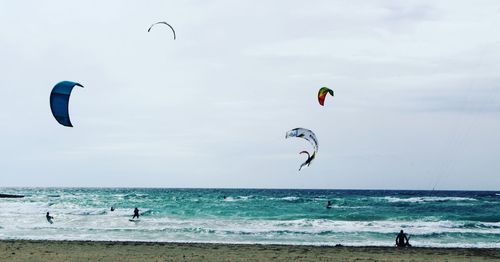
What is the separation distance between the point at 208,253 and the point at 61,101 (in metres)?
5.41

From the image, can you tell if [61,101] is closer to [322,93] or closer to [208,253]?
[208,253]

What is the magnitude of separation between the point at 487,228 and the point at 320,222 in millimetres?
7957

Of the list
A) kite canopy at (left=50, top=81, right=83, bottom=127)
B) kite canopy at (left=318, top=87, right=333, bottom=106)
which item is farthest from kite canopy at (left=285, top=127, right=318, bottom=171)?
kite canopy at (left=50, top=81, right=83, bottom=127)

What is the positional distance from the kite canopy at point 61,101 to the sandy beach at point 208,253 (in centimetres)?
333

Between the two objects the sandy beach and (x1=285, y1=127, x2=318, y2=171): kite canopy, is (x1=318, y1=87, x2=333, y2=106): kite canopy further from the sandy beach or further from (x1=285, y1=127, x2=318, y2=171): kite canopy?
the sandy beach

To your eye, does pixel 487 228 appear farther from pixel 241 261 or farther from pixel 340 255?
pixel 241 261

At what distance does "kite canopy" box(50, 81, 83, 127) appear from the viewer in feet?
47.0

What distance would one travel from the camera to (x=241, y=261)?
14164mm

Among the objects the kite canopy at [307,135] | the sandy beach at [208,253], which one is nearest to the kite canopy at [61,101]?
the sandy beach at [208,253]

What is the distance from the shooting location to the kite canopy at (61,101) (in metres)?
14.3

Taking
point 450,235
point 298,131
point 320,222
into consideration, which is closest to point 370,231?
point 450,235

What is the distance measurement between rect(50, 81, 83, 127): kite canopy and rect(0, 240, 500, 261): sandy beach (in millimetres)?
3327

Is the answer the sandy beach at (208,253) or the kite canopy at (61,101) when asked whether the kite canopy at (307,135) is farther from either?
the kite canopy at (61,101)

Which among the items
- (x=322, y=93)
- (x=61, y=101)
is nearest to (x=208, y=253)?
(x=61, y=101)
